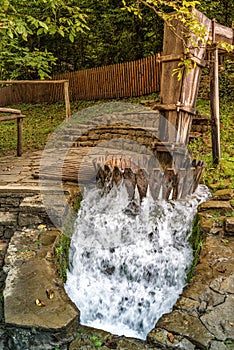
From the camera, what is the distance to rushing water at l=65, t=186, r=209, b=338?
385cm

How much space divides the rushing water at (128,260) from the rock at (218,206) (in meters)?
0.16

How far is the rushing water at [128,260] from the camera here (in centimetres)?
385

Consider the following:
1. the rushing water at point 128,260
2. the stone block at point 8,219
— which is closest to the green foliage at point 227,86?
the rushing water at point 128,260

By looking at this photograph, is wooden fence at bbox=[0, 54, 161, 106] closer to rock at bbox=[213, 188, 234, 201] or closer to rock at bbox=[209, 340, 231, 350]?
rock at bbox=[213, 188, 234, 201]

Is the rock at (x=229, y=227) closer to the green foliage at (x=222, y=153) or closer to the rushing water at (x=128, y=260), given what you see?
the rushing water at (x=128, y=260)

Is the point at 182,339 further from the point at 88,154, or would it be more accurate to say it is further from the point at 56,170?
the point at 88,154

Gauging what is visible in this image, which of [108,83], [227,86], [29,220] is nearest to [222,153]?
[29,220]

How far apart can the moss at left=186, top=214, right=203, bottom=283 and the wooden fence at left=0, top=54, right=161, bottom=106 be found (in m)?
8.78

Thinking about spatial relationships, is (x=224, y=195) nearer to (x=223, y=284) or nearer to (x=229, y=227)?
(x=229, y=227)

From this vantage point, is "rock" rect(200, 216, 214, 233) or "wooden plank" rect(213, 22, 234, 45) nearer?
"rock" rect(200, 216, 214, 233)

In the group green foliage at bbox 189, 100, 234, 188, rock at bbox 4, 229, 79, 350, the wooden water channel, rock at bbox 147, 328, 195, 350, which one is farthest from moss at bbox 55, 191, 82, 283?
green foliage at bbox 189, 100, 234, 188

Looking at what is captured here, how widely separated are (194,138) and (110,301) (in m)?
4.98

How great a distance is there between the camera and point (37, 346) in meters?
3.01

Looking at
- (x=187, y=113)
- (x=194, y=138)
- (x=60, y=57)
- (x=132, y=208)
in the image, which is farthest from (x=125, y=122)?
(x=60, y=57)
